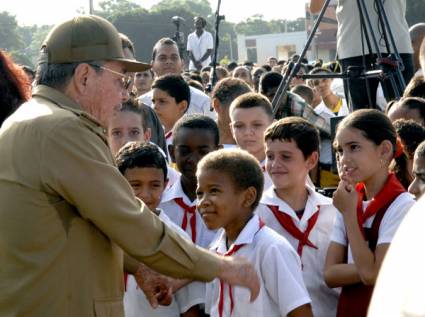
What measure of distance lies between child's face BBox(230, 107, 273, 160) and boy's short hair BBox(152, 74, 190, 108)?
1492 millimetres

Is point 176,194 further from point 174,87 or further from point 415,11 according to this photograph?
point 415,11

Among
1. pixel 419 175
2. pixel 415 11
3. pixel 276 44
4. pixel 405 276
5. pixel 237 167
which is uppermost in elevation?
pixel 405 276

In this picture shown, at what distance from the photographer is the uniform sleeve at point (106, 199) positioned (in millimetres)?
3098

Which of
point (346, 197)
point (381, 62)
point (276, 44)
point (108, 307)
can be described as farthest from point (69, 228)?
point (276, 44)

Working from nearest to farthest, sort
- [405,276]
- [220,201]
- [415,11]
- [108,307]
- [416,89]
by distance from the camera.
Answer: [405,276]
[108,307]
[220,201]
[416,89]
[415,11]

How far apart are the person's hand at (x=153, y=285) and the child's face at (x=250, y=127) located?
224 cm

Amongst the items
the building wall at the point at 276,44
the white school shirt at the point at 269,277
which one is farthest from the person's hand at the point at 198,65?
the building wall at the point at 276,44

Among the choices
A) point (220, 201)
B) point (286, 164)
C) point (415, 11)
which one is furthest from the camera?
point (415, 11)

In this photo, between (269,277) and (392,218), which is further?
(392,218)

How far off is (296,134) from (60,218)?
196cm

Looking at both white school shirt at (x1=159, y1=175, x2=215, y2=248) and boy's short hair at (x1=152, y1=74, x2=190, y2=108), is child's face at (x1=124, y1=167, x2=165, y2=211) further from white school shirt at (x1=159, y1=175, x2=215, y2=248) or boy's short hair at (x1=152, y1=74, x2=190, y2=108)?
boy's short hair at (x1=152, y1=74, x2=190, y2=108)

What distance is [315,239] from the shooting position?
178 inches

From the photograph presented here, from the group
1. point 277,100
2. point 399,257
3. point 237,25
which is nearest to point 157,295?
point 399,257

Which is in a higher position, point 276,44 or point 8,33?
point 8,33
